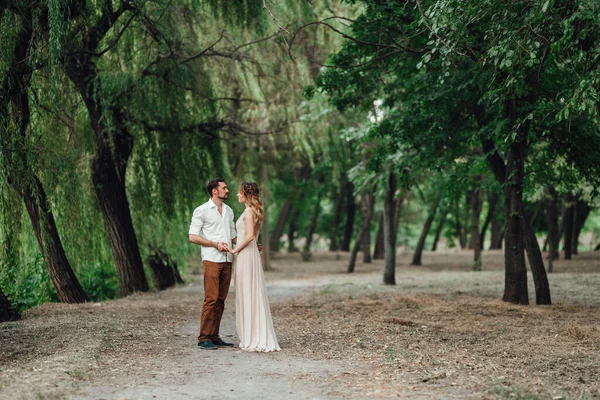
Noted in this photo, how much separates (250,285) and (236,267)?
282mm

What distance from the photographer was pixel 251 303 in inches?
336

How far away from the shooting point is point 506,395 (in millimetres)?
5801

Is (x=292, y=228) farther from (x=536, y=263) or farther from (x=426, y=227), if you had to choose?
(x=536, y=263)

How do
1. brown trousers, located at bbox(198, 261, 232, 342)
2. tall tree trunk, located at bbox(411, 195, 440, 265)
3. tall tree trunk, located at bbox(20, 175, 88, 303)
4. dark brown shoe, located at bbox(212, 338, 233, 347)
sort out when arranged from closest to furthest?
Result: brown trousers, located at bbox(198, 261, 232, 342), dark brown shoe, located at bbox(212, 338, 233, 347), tall tree trunk, located at bbox(20, 175, 88, 303), tall tree trunk, located at bbox(411, 195, 440, 265)

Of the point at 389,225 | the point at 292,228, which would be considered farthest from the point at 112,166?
the point at 292,228

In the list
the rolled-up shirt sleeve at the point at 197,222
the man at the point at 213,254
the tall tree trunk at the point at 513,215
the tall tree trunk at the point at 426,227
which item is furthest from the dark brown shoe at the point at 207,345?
the tall tree trunk at the point at 426,227

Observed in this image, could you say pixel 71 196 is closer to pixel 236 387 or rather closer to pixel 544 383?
pixel 236 387

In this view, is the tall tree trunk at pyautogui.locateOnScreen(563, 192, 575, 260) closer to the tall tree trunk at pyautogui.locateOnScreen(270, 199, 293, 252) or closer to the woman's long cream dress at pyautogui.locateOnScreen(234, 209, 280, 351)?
the tall tree trunk at pyautogui.locateOnScreen(270, 199, 293, 252)

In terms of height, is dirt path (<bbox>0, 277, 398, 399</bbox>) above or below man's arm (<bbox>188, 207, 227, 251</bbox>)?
below

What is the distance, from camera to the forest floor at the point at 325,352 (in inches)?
243

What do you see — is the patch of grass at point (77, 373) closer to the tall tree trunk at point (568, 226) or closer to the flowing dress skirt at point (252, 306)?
the flowing dress skirt at point (252, 306)

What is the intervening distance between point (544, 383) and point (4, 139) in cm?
734

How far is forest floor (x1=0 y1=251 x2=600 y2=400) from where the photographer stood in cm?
616

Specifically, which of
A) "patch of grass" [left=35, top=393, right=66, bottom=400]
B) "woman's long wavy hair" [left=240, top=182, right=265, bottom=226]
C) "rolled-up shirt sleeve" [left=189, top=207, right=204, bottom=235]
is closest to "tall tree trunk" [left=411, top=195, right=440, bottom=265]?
"woman's long wavy hair" [left=240, top=182, right=265, bottom=226]
